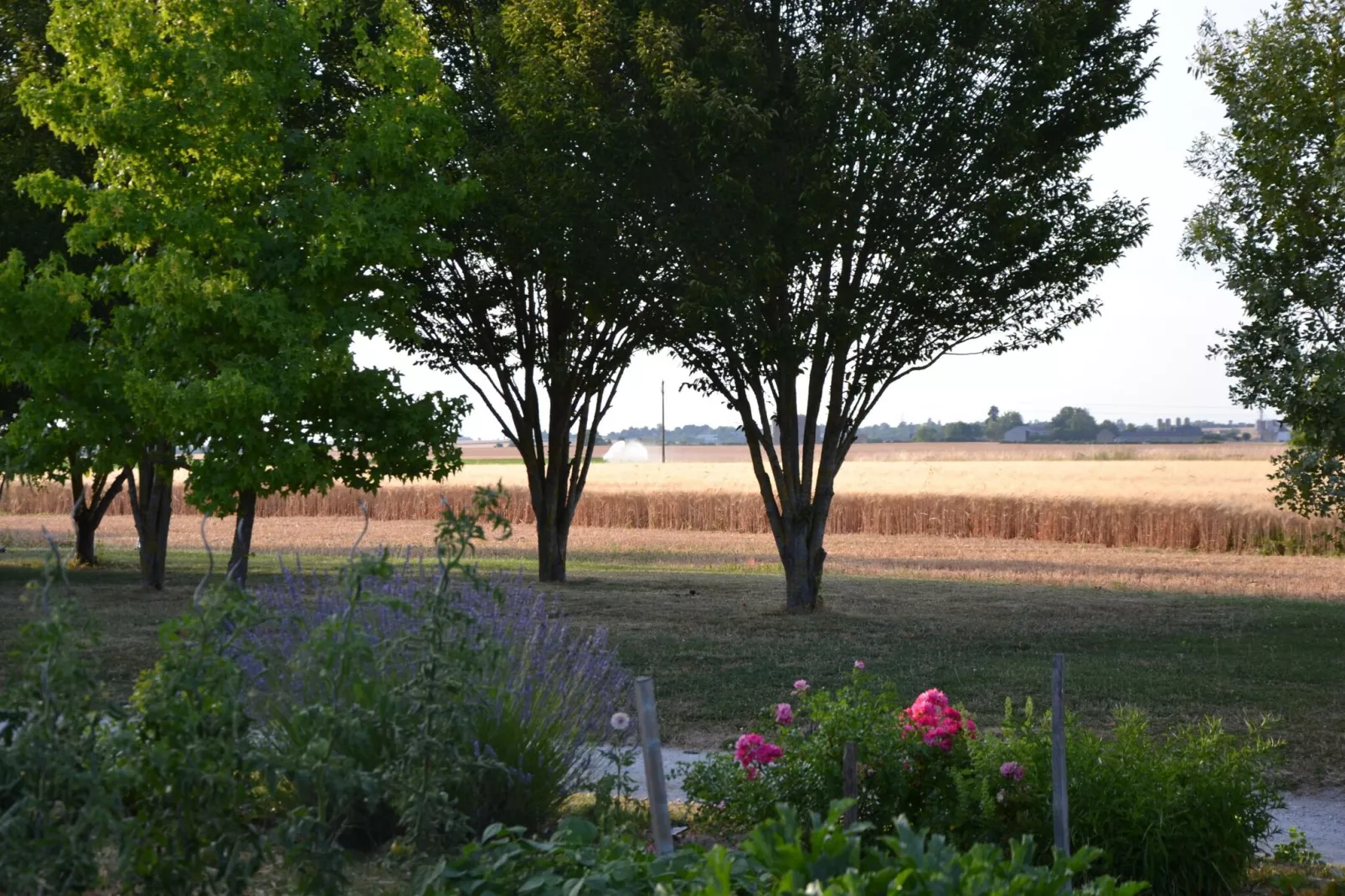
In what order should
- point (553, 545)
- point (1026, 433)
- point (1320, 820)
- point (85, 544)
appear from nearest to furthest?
point (1320, 820)
point (553, 545)
point (85, 544)
point (1026, 433)

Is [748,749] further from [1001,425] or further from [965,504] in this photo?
[1001,425]

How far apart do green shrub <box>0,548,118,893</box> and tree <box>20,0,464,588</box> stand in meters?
9.89

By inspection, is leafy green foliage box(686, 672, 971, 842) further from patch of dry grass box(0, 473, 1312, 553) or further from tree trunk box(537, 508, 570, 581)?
patch of dry grass box(0, 473, 1312, 553)

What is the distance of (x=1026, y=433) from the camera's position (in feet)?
401

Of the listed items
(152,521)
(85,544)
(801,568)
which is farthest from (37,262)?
(801,568)

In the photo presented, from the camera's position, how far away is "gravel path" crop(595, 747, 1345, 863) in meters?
5.46

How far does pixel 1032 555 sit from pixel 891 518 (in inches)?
345

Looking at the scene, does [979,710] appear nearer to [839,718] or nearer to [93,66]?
[839,718]

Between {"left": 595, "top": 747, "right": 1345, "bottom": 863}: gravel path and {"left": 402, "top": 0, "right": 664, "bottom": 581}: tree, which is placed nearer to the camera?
{"left": 595, "top": 747, "right": 1345, "bottom": 863}: gravel path

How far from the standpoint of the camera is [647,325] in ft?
55.6

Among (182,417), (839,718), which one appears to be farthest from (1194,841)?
(182,417)

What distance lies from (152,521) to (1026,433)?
112 meters

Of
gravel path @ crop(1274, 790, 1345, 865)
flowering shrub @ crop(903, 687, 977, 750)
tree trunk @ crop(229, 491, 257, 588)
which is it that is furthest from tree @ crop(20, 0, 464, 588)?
gravel path @ crop(1274, 790, 1345, 865)

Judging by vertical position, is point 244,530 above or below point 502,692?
above
